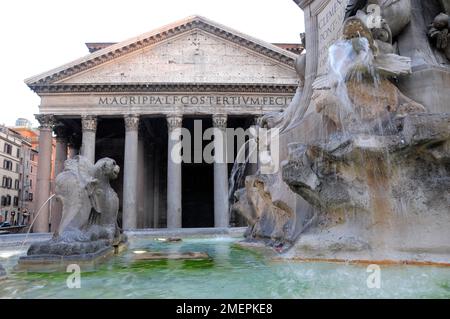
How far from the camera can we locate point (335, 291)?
2.47 meters

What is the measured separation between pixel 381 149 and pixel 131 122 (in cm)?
2092

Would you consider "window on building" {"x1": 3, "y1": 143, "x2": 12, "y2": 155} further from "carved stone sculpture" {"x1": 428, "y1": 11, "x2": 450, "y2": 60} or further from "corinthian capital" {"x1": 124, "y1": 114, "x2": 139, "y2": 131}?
"carved stone sculpture" {"x1": 428, "y1": 11, "x2": 450, "y2": 60}

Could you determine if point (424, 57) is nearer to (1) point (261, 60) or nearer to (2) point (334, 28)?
(2) point (334, 28)

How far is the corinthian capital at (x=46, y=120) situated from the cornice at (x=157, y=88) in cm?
142

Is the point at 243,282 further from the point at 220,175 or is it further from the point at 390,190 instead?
the point at 220,175

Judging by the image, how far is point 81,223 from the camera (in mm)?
4449

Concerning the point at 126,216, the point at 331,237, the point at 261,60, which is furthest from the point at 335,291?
the point at 261,60

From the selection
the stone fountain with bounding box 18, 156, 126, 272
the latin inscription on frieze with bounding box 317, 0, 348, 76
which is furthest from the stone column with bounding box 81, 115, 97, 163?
the latin inscription on frieze with bounding box 317, 0, 348, 76

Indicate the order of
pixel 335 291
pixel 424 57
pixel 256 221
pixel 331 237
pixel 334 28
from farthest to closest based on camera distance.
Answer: pixel 256 221 → pixel 334 28 → pixel 424 57 → pixel 331 237 → pixel 335 291

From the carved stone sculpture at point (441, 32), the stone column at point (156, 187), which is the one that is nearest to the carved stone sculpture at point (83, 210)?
the carved stone sculpture at point (441, 32)

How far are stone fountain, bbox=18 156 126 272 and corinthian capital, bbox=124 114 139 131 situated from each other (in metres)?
17.9

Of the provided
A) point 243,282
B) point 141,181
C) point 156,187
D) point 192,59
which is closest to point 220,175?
point 141,181

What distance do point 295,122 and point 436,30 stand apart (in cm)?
194

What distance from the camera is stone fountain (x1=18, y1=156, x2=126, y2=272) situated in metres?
3.89
